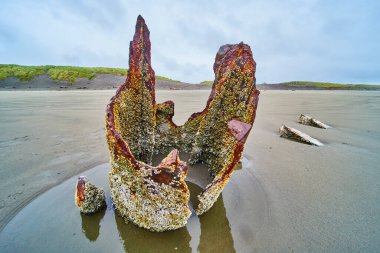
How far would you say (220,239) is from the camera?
96.0 inches

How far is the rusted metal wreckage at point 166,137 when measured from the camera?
2.22 meters

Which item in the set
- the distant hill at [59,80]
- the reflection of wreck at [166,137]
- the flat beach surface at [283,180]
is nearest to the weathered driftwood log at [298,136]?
the flat beach surface at [283,180]

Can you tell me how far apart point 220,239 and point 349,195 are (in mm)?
2018

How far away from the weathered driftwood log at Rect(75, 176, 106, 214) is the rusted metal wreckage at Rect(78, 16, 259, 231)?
0.22 m

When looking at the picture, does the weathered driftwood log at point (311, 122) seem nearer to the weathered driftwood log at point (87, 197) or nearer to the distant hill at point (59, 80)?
the weathered driftwood log at point (87, 197)

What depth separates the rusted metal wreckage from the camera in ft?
7.27

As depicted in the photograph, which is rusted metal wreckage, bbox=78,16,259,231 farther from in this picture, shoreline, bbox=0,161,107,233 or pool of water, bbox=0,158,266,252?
shoreline, bbox=0,161,107,233

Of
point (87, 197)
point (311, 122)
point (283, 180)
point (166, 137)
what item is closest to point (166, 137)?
point (166, 137)

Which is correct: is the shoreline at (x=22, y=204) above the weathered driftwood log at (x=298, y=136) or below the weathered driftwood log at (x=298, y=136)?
below

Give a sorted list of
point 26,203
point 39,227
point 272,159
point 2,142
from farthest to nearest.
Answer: point 2,142, point 272,159, point 26,203, point 39,227

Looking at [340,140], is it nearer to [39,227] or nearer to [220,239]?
[220,239]

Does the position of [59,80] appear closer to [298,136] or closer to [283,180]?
[298,136]

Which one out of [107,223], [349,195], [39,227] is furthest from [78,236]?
[349,195]

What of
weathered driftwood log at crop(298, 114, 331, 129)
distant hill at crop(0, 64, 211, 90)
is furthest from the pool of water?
distant hill at crop(0, 64, 211, 90)
